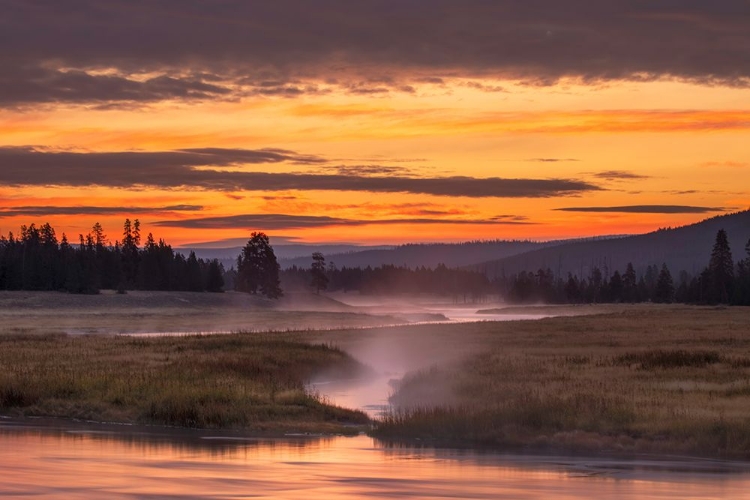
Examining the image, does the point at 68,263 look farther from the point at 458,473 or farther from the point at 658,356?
the point at 458,473

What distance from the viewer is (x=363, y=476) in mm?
26375

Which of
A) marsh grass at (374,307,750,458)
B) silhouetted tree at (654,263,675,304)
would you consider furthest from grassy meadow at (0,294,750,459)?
silhouetted tree at (654,263,675,304)

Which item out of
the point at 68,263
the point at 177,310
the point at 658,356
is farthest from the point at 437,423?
the point at 68,263

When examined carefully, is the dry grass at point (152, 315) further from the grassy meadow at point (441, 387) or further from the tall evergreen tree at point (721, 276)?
the tall evergreen tree at point (721, 276)

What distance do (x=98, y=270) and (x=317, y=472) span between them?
154 metres

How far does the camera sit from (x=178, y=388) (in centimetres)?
3931

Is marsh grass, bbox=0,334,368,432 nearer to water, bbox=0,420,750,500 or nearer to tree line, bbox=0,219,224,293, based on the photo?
water, bbox=0,420,750,500

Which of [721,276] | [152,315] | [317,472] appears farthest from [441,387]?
[721,276]

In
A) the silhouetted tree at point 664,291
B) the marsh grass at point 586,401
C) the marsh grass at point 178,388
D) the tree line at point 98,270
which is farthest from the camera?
the silhouetted tree at point 664,291

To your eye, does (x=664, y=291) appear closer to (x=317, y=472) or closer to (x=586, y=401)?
(x=586, y=401)

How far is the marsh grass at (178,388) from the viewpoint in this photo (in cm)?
3638

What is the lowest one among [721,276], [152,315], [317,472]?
[317,472]

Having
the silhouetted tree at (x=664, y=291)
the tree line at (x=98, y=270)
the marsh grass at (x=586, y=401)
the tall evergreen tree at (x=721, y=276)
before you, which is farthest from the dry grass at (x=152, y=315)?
the silhouetted tree at (x=664, y=291)

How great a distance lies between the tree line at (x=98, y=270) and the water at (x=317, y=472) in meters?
116
